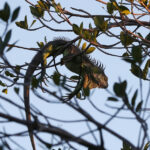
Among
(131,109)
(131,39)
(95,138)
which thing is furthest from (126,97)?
(131,39)

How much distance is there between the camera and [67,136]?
1615mm

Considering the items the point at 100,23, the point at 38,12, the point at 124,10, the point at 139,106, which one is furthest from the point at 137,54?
the point at 38,12

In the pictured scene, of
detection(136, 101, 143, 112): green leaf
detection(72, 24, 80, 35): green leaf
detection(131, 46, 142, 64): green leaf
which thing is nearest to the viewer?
detection(136, 101, 143, 112): green leaf

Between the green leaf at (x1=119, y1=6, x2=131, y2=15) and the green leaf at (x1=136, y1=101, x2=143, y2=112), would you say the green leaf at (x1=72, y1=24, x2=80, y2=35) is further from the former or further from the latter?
the green leaf at (x1=136, y1=101, x2=143, y2=112)

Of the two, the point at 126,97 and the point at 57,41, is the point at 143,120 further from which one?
the point at 57,41

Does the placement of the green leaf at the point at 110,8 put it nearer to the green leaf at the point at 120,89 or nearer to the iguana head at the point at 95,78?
the green leaf at the point at 120,89

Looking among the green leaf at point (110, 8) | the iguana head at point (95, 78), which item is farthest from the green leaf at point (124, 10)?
the iguana head at point (95, 78)

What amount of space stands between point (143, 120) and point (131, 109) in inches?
3.2

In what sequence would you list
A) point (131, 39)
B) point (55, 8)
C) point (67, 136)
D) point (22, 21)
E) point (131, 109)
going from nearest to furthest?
point (67, 136) < point (131, 109) < point (131, 39) < point (55, 8) < point (22, 21)

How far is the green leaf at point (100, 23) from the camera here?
311cm

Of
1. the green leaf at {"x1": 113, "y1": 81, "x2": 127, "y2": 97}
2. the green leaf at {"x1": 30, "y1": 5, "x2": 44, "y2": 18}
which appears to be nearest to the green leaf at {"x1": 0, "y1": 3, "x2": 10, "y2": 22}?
the green leaf at {"x1": 113, "y1": 81, "x2": 127, "y2": 97}

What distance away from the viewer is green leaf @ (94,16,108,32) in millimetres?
3113

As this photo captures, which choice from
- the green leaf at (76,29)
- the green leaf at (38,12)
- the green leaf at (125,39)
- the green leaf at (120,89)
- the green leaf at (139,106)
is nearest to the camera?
the green leaf at (120,89)

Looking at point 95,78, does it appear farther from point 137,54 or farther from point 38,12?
point 137,54
